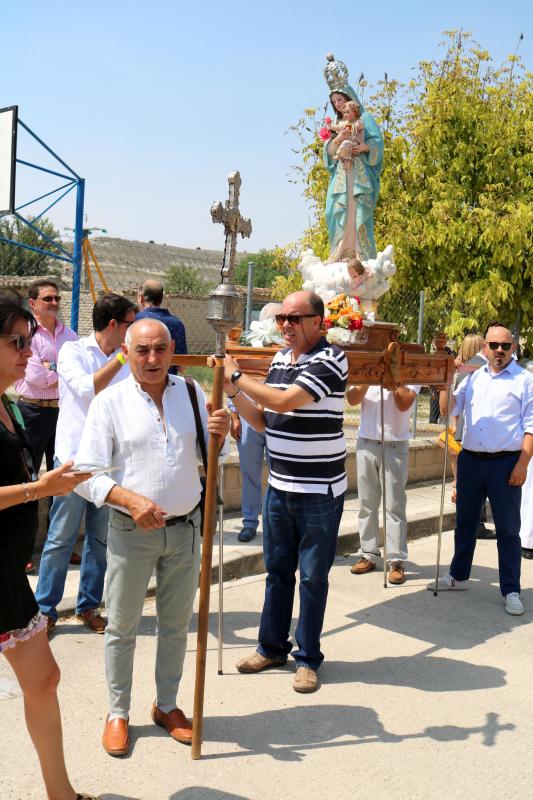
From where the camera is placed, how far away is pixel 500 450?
596 cm

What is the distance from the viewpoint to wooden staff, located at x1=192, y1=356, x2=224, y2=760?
3.59 m

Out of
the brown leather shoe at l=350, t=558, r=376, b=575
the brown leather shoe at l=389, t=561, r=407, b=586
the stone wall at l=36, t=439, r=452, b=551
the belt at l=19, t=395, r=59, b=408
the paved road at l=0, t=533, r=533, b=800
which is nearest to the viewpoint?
the paved road at l=0, t=533, r=533, b=800

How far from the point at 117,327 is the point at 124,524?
1666 millimetres

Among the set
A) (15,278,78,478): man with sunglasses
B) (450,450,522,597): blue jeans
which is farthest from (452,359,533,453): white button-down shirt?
(15,278,78,478): man with sunglasses

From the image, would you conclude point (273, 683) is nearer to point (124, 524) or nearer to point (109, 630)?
point (109, 630)

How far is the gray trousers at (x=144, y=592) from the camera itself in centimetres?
360

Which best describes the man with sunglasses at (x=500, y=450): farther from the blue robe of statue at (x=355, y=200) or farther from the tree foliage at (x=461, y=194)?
the tree foliage at (x=461, y=194)

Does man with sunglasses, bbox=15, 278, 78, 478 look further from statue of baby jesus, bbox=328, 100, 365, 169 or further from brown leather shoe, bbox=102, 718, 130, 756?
statue of baby jesus, bbox=328, 100, 365, 169

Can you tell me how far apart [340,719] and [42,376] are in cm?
341

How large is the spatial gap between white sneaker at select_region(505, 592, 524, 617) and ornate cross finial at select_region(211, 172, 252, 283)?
136 inches

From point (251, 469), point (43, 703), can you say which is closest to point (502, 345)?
point (251, 469)

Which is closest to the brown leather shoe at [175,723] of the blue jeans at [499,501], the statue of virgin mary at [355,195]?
the blue jeans at [499,501]

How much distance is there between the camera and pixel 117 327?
16.1ft

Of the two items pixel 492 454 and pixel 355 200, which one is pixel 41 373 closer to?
pixel 492 454
